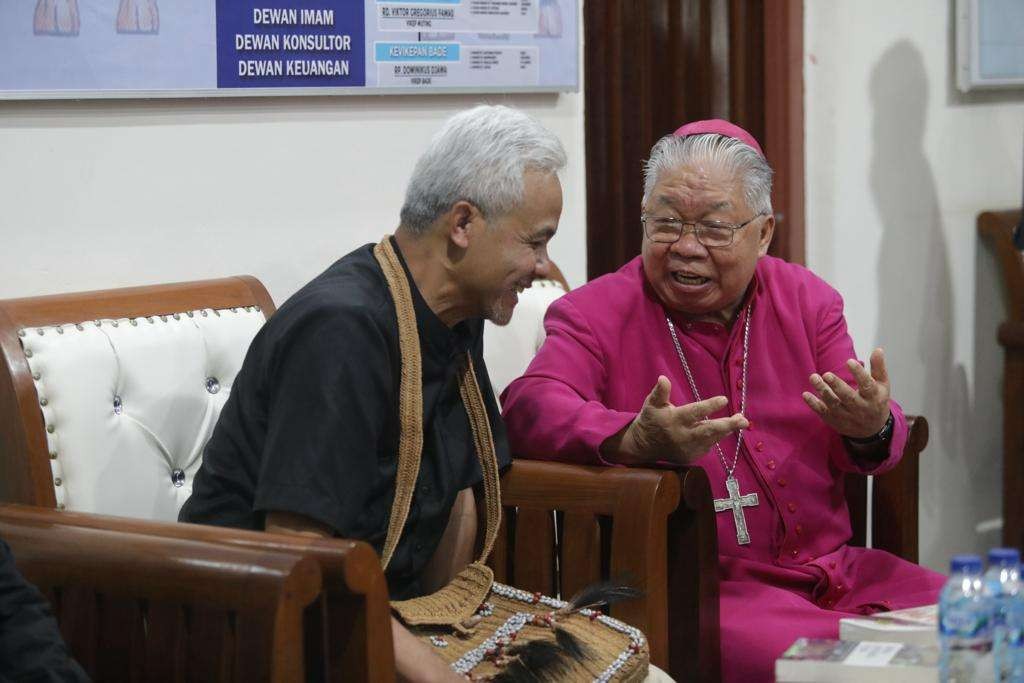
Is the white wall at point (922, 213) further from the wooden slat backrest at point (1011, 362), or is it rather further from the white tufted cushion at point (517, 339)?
the white tufted cushion at point (517, 339)

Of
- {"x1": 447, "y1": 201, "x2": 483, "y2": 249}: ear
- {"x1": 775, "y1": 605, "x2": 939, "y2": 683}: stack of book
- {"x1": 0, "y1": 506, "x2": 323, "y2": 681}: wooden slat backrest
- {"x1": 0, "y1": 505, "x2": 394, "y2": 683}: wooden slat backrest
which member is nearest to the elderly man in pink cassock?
{"x1": 447, "y1": 201, "x2": 483, "y2": 249}: ear

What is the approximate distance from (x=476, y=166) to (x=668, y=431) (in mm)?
547

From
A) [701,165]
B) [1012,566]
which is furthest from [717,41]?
[1012,566]

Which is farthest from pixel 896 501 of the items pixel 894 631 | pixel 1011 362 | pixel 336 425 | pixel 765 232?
pixel 1011 362

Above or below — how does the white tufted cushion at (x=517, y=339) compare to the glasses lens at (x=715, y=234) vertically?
below

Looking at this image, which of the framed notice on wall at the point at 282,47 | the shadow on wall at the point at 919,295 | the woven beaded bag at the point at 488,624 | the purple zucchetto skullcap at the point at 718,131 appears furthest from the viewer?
the shadow on wall at the point at 919,295

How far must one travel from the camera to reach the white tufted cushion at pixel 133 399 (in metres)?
2.34

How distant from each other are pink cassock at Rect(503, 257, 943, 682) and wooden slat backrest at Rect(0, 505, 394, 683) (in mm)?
759

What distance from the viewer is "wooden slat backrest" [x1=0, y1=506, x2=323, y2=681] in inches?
69.6

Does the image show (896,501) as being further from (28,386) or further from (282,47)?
(28,386)

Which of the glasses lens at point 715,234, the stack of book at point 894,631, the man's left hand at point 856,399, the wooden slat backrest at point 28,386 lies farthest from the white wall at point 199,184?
the stack of book at point 894,631

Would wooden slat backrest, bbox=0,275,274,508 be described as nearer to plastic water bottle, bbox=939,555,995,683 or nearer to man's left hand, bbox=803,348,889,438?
man's left hand, bbox=803,348,889,438

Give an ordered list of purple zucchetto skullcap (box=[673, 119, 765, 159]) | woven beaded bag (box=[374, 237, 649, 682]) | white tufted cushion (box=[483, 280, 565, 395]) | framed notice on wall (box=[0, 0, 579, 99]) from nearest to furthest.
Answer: woven beaded bag (box=[374, 237, 649, 682]) < framed notice on wall (box=[0, 0, 579, 99]) < purple zucchetto skullcap (box=[673, 119, 765, 159]) < white tufted cushion (box=[483, 280, 565, 395])

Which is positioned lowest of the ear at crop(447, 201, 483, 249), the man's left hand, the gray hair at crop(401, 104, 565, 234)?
the man's left hand
